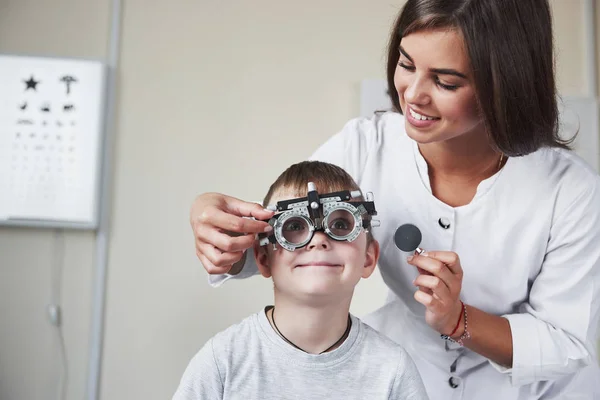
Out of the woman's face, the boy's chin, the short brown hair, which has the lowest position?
the boy's chin

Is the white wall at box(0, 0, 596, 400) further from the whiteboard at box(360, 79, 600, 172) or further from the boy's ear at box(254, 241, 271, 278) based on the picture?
the boy's ear at box(254, 241, 271, 278)

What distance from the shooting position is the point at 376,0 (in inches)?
104

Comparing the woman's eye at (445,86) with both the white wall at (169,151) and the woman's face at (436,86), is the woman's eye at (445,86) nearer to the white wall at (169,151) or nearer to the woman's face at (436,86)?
the woman's face at (436,86)

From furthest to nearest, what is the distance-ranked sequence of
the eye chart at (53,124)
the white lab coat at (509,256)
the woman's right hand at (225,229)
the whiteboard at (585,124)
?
the whiteboard at (585,124), the eye chart at (53,124), the white lab coat at (509,256), the woman's right hand at (225,229)

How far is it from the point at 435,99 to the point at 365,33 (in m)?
1.43

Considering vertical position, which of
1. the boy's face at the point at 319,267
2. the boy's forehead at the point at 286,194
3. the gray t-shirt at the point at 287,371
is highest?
the boy's forehead at the point at 286,194

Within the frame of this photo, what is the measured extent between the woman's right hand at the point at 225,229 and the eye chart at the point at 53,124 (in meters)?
1.31

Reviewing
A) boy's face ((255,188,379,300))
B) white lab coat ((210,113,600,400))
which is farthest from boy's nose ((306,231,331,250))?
white lab coat ((210,113,600,400))

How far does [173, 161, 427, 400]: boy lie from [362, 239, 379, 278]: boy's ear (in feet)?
0.14

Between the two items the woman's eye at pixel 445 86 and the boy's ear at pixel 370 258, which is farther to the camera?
the boy's ear at pixel 370 258

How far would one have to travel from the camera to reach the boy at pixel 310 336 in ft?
4.05

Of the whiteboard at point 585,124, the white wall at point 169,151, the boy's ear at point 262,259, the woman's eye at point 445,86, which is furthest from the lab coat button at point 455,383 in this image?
the whiteboard at point 585,124

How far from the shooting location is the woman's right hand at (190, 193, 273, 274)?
1.19 m

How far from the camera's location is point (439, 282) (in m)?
1.25
